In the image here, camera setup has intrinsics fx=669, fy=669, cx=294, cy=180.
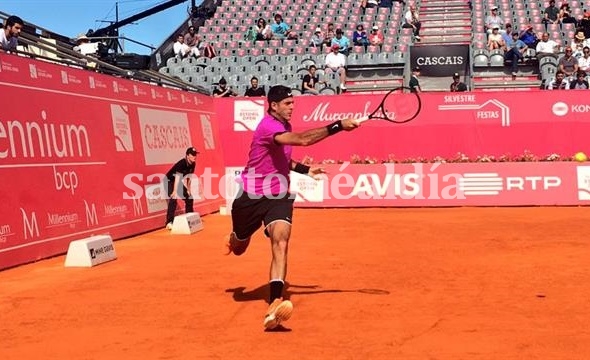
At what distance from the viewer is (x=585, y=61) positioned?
75.0 ft

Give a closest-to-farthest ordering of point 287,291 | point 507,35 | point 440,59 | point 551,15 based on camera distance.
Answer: point 287,291, point 440,59, point 507,35, point 551,15

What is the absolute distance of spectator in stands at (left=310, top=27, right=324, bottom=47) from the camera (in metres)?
27.7

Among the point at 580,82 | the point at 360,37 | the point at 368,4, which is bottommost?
the point at 580,82

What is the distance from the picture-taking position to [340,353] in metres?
5.42

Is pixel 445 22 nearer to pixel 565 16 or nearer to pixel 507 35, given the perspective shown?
pixel 507 35

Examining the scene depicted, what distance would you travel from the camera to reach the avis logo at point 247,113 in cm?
2148

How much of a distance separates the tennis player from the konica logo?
15315mm

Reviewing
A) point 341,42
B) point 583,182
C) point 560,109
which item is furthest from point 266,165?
point 341,42

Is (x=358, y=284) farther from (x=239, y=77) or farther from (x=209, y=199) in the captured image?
(x=239, y=77)

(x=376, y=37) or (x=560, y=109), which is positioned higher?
(x=376, y=37)

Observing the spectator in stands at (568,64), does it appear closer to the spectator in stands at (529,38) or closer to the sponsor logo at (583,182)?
the spectator in stands at (529,38)

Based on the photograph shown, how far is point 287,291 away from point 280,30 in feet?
75.4

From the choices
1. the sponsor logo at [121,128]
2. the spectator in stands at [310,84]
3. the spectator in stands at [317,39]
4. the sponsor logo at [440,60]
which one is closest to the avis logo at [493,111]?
the sponsor logo at [440,60]

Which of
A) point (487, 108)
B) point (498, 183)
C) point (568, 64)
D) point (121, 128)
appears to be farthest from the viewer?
point (568, 64)
